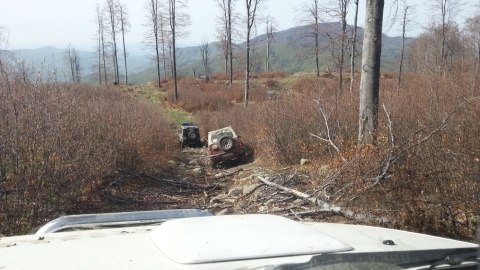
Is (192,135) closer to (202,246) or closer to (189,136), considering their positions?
(189,136)

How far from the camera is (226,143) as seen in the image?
13656 mm

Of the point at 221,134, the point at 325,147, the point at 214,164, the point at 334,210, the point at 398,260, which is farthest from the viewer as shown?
the point at 221,134

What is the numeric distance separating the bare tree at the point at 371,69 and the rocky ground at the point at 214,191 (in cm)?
155

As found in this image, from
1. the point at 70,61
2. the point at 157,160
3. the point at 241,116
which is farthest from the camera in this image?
the point at 70,61

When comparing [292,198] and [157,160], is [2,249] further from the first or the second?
[157,160]

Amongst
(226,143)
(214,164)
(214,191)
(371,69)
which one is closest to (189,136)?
(214,164)

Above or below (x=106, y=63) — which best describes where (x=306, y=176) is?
below

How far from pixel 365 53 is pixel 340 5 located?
13.4 metres

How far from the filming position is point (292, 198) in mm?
7270

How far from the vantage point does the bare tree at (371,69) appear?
25.2 feet

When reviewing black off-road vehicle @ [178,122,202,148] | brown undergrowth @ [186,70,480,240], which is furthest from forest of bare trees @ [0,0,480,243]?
black off-road vehicle @ [178,122,202,148]

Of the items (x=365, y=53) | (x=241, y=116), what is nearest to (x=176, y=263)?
(x=365, y=53)

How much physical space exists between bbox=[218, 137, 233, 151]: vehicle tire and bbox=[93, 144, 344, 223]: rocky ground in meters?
0.70

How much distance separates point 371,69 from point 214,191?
504cm
